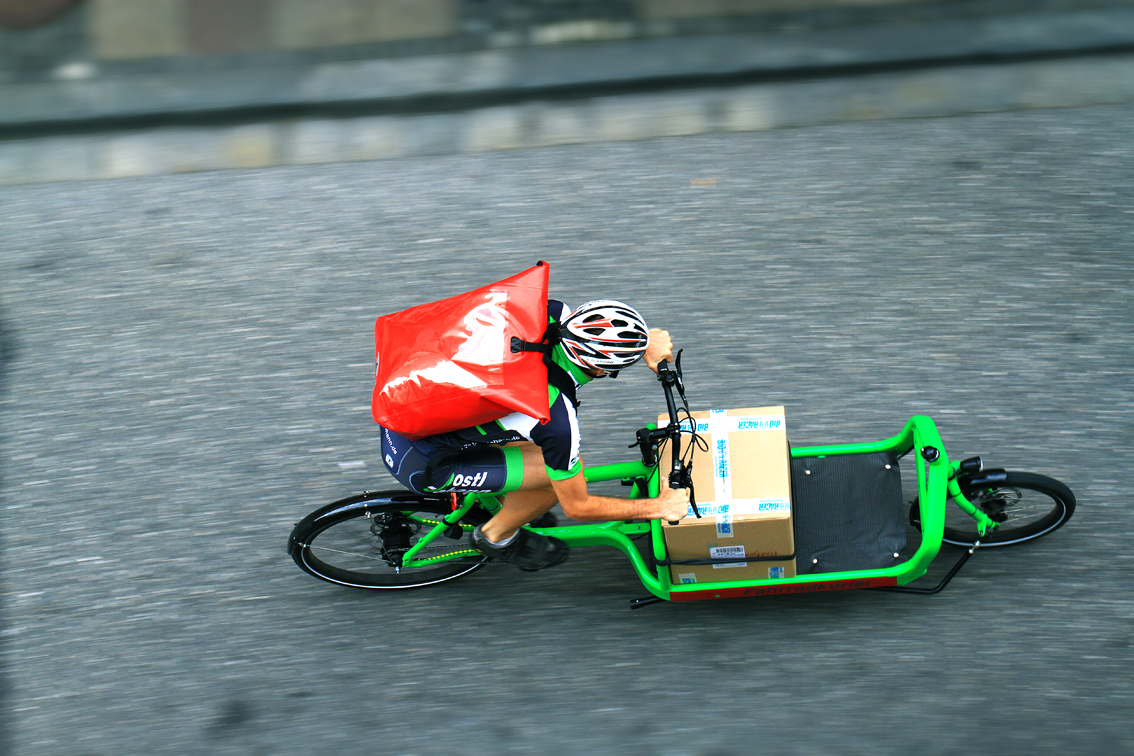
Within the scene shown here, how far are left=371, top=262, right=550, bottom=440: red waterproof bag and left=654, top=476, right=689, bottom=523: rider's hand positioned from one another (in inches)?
28.7

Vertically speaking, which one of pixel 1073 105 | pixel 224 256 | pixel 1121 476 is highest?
pixel 1073 105

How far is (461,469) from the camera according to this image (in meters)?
4.03

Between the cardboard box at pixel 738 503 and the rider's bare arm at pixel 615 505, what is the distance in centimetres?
22

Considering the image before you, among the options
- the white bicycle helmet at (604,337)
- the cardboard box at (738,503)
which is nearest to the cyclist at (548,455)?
the white bicycle helmet at (604,337)

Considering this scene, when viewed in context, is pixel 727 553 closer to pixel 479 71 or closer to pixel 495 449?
pixel 495 449

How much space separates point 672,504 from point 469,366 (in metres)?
1.02

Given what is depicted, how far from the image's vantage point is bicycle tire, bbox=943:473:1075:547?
4.27 meters

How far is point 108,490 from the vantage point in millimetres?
5301

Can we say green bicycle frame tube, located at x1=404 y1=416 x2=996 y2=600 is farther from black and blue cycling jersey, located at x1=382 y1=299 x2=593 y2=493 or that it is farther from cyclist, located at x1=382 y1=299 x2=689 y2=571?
black and blue cycling jersey, located at x1=382 y1=299 x2=593 y2=493

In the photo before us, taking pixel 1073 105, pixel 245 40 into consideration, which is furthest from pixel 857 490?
pixel 245 40

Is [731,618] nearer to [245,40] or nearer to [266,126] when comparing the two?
[266,126]

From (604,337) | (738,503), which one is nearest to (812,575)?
(738,503)

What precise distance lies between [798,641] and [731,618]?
328 millimetres

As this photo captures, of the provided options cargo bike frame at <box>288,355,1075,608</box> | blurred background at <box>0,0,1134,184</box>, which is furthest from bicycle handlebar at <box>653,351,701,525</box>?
blurred background at <box>0,0,1134,184</box>
